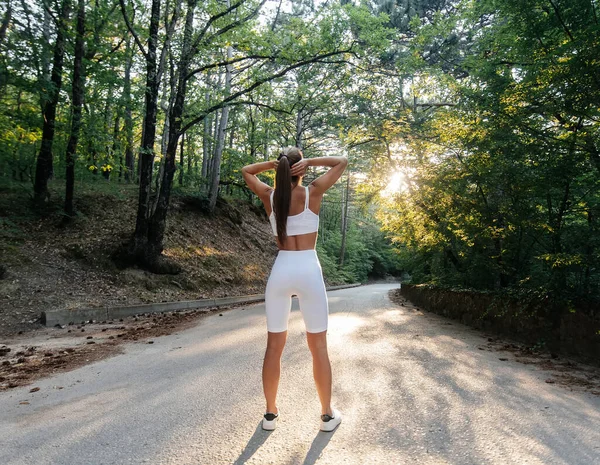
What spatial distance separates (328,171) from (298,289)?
0.94 m

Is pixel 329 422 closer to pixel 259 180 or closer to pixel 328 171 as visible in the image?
pixel 328 171

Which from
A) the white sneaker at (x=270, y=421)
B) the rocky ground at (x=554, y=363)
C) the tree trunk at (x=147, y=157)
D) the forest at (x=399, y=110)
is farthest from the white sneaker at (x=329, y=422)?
the tree trunk at (x=147, y=157)

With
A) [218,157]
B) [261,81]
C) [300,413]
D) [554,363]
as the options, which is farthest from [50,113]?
[554,363]

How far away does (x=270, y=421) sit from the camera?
3.09 metres

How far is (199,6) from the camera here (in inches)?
521

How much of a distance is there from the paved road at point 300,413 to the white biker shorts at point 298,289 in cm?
80

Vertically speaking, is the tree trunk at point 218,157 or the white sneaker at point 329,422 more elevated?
the tree trunk at point 218,157

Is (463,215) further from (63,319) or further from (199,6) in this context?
(199,6)

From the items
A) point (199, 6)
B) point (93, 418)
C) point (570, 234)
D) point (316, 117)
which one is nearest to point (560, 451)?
point (93, 418)

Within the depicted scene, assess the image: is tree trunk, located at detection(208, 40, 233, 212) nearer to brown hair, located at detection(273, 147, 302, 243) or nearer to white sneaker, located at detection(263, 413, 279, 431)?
brown hair, located at detection(273, 147, 302, 243)

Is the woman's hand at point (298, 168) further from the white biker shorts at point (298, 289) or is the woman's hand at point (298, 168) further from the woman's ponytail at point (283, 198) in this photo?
the white biker shorts at point (298, 289)

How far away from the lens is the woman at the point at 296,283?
3094 mm

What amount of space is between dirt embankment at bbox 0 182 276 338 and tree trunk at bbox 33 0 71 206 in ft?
2.03

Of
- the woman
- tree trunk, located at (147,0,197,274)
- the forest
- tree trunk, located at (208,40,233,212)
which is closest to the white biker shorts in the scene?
the woman
